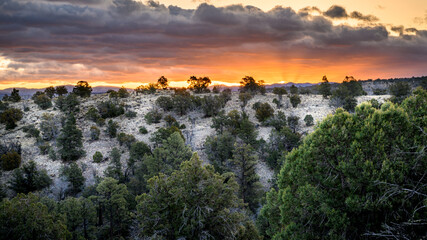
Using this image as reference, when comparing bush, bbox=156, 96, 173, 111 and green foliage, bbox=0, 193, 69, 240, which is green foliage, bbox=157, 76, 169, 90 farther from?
green foliage, bbox=0, 193, 69, 240

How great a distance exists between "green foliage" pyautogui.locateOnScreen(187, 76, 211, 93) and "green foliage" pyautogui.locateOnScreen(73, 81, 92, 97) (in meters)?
38.9

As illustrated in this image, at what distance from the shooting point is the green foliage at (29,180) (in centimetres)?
3928

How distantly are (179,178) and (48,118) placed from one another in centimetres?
5993

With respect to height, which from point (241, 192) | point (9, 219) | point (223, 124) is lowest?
point (241, 192)

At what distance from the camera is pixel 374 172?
10.5 meters

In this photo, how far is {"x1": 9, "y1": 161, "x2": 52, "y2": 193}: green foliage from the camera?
129ft

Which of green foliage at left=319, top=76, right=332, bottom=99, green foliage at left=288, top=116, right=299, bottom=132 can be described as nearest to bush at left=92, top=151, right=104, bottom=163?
green foliage at left=288, top=116, right=299, bottom=132

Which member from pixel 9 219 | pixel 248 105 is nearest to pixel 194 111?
pixel 248 105

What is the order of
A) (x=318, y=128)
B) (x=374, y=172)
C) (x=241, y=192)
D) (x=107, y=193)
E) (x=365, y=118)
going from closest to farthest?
(x=374, y=172) → (x=365, y=118) → (x=318, y=128) → (x=107, y=193) → (x=241, y=192)

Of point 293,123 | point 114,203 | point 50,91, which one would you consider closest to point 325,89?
point 293,123

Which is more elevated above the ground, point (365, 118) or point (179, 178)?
point (365, 118)

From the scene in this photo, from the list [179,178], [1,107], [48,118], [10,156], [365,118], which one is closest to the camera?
[365,118]

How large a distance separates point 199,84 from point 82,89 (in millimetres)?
44220

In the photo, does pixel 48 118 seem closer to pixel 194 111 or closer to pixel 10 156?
pixel 10 156
